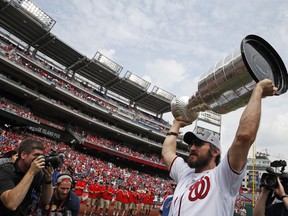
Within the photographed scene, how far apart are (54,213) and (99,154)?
32.7 metres

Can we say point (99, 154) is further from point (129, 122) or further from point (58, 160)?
point (58, 160)

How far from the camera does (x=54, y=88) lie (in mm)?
28703

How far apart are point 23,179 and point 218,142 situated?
6.02ft

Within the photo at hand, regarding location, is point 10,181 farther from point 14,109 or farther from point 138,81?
point 138,81

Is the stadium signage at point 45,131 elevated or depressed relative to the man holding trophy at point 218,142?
elevated

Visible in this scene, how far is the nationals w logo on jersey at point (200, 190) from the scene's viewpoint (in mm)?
1900

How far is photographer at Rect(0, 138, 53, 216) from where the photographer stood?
2.38m

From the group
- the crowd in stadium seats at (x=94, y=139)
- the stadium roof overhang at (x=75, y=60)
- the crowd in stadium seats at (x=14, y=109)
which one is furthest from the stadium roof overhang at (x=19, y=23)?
the crowd in stadium seats at (x=14, y=109)

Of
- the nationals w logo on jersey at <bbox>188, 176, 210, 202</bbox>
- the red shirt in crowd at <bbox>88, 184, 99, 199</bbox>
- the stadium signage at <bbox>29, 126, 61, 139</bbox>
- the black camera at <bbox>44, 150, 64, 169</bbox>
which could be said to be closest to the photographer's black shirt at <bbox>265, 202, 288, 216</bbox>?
the nationals w logo on jersey at <bbox>188, 176, 210, 202</bbox>

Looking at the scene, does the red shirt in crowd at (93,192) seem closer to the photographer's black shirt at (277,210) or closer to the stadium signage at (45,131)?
the photographer's black shirt at (277,210)

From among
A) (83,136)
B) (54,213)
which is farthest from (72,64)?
(54,213)

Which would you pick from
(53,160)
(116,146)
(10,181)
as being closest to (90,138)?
(116,146)

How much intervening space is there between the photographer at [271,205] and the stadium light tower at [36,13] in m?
30.6

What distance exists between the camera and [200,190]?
1.94 metres
